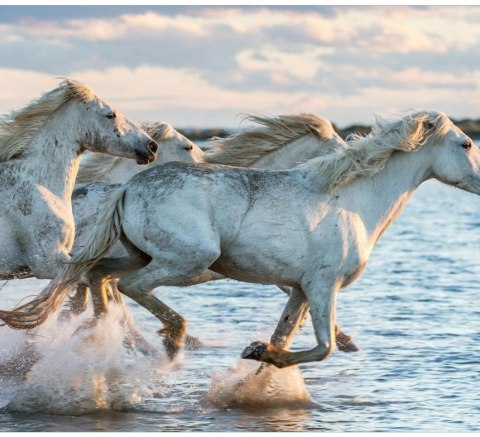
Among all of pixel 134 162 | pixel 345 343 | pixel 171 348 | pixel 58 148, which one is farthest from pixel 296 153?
pixel 171 348

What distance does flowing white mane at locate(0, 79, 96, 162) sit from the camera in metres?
7.86

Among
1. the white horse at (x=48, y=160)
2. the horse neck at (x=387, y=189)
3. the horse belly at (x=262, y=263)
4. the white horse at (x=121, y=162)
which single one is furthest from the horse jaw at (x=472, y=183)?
the white horse at (x=121, y=162)

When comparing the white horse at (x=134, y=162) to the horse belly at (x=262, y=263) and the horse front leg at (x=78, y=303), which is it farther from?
the horse belly at (x=262, y=263)

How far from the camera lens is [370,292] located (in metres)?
13.4

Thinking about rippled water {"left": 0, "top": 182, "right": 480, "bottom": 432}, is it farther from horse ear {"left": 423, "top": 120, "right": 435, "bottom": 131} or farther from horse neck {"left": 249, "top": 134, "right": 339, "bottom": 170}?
horse ear {"left": 423, "top": 120, "right": 435, "bottom": 131}

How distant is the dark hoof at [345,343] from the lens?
8.78 meters

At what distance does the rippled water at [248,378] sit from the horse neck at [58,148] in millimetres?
987

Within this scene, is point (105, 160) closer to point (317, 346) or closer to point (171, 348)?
point (171, 348)

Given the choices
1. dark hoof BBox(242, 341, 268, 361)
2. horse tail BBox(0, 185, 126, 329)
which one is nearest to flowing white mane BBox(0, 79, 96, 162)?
horse tail BBox(0, 185, 126, 329)

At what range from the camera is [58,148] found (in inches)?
311

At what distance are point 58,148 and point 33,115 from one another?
0.28 meters

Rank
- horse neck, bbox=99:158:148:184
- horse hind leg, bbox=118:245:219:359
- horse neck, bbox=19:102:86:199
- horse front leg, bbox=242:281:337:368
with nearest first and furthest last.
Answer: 1. horse hind leg, bbox=118:245:219:359
2. horse front leg, bbox=242:281:337:368
3. horse neck, bbox=19:102:86:199
4. horse neck, bbox=99:158:148:184

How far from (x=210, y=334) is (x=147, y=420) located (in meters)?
3.26

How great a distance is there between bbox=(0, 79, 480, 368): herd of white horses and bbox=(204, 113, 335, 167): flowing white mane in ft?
4.82
